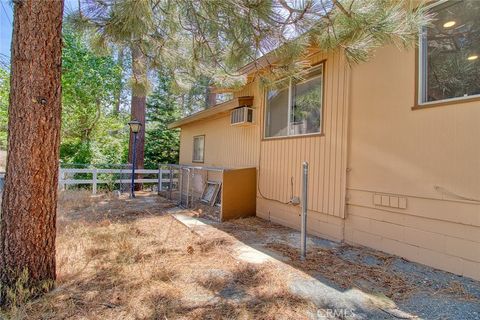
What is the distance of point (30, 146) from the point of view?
2254mm

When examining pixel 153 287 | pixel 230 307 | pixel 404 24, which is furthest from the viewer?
pixel 404 24

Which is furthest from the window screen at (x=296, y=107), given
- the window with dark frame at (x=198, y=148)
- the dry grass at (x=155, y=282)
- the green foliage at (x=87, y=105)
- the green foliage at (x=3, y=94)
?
the green foliage at (x=3, y=94)

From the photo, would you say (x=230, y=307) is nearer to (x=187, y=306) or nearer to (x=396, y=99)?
(x=187, y=306)

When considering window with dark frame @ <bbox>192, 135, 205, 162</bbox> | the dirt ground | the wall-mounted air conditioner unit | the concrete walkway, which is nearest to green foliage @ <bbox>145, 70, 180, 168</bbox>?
window with dark frame @ <bbox>192, 135, 205, 162</bbox>

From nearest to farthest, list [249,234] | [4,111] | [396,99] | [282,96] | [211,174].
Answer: [396,99]
[249,234]
[282,96]
[211,174]
[4,111]

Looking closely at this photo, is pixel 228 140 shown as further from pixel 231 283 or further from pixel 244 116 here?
pixel 231 283

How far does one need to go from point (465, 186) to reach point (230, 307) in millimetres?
2372

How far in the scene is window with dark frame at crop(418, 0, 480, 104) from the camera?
2791 mm

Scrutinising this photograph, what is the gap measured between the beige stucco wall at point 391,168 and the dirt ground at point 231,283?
27 centimetres

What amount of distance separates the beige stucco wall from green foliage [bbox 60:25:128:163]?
30.8ft

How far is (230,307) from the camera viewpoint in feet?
7.16

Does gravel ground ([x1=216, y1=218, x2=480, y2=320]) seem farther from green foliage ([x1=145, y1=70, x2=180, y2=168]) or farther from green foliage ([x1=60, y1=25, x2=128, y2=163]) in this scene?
green foliage ([x1=145, y1=70, x2=180, y2=168])

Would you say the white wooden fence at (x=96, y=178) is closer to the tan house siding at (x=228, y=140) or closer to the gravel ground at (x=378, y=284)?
the tan house siding at (x=228, y=140)

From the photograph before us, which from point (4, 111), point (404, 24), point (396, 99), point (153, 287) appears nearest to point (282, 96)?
point (396, 99)
